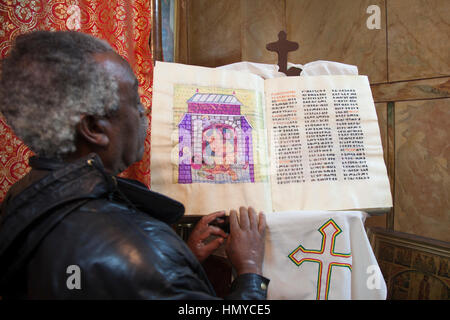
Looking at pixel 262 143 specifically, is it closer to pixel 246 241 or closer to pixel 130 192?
pixel 246 241

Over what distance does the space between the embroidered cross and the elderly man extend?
0.79ft

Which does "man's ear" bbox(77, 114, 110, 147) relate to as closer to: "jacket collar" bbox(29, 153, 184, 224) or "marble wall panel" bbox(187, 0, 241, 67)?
"jacket collar" bbox(29, 153, 184, 224)

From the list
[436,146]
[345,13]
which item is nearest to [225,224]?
[436,146]

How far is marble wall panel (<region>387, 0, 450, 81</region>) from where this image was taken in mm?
1357

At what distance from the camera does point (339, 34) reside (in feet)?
5.34

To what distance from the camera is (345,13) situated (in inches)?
63.0

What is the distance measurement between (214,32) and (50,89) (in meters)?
1.42

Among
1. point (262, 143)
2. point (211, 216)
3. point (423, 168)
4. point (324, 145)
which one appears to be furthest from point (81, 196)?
point (423, 168)

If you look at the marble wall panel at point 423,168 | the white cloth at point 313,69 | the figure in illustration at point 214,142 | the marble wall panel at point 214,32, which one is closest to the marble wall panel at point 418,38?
the marble wall panel at point 423,168

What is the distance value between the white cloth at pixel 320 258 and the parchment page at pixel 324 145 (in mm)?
60

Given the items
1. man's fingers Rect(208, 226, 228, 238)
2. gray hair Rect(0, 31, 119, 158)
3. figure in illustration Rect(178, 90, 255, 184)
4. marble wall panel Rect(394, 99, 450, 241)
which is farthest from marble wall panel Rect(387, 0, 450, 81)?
gray hair Rect(0, 31, 119, 158)
